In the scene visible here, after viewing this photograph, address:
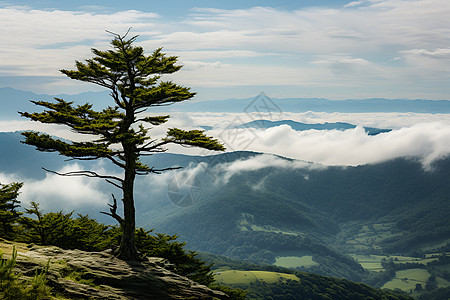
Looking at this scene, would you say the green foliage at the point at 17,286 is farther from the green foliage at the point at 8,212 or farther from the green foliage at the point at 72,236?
the green foliage at the point at 8,212

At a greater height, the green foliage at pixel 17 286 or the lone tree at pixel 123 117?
the lone tree at pixel 123 117

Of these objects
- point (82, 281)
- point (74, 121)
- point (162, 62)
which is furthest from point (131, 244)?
point (162, 62)

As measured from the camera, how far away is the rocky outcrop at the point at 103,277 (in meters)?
20.5

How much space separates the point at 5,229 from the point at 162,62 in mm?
30403

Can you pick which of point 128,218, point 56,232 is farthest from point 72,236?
Result: point 128,218

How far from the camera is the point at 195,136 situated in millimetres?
30203

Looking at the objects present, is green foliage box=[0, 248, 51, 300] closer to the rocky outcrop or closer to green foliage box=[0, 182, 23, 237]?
the rocky outcrop

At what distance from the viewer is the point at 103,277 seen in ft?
79.7

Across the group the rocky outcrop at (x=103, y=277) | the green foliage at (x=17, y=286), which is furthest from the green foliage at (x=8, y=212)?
the green foliage at (x=17, y=286)

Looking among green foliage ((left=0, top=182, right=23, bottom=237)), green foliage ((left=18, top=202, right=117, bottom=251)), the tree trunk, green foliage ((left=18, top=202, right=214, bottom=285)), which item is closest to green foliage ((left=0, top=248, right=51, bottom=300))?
the tree trunk

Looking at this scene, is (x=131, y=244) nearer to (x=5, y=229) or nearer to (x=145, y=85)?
(x=145, y=85)

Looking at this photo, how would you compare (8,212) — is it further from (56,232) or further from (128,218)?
(128,218)

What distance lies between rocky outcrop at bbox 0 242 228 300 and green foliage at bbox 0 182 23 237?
60.5 ft

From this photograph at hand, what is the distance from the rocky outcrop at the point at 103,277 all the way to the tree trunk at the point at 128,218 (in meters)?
0.97
